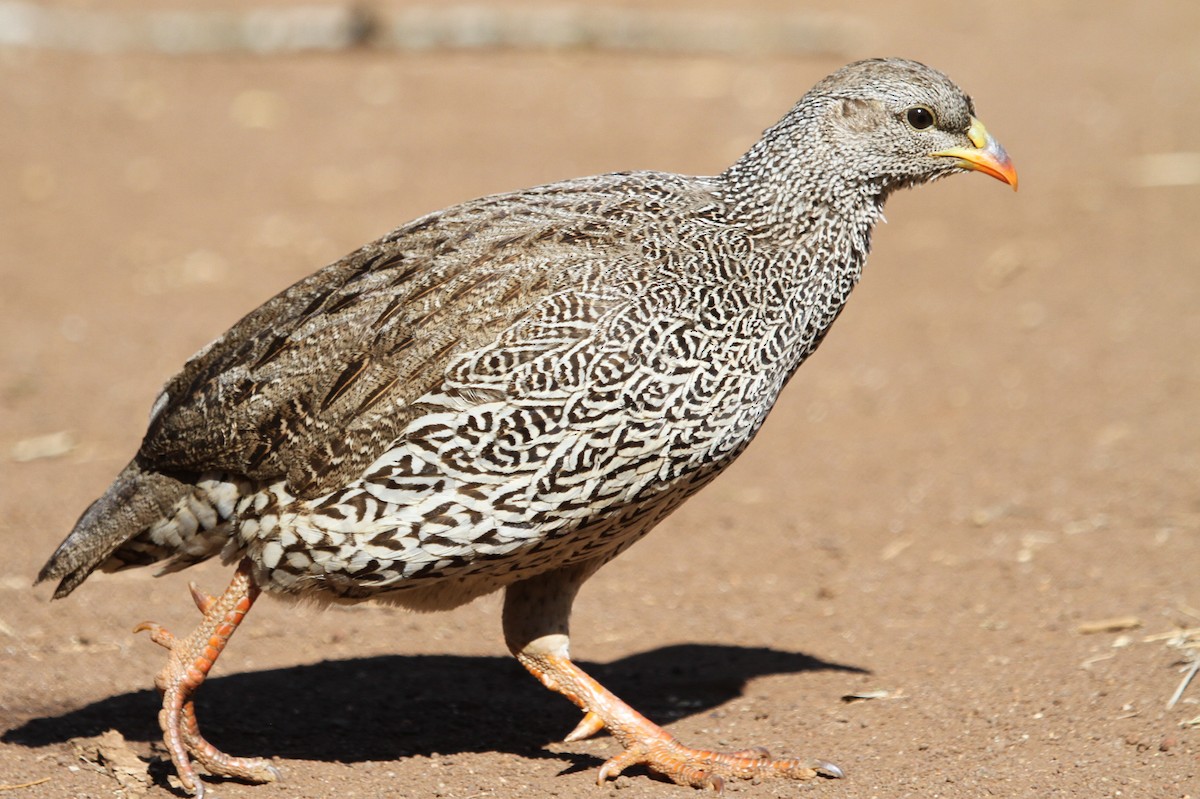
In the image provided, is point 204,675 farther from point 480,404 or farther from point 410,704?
point 480,404

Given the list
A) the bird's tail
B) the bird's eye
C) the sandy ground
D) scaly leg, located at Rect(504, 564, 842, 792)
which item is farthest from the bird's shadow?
the bird's eye

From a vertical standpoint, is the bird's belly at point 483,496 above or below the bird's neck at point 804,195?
below

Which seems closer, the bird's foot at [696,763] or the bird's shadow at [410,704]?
the bird's foot at [696,763]

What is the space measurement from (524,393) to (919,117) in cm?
164

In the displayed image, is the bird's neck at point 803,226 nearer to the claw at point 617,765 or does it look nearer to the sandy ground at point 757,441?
the claw at point 617,765

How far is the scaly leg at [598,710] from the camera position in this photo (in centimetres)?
474

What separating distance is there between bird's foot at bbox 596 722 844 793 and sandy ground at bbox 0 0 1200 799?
0.33 feet

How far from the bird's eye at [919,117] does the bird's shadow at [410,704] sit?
7.06 ft

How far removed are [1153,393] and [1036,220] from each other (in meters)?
2.98

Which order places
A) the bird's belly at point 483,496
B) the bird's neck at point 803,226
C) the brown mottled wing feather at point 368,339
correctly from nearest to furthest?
the bird's belly at point 483,496 → the brown mottled wing feather at point 368,339 → the bird's neck at point 803,226

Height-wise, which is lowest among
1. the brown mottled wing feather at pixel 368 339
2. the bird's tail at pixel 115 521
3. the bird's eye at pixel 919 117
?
the bird's tail at pixel 115 521

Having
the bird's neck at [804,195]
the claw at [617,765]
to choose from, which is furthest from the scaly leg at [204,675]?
the bird's neck at [804,195]

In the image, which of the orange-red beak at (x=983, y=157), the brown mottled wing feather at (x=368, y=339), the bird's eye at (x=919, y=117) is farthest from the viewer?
the orange-red beak at (x=983, y=157)

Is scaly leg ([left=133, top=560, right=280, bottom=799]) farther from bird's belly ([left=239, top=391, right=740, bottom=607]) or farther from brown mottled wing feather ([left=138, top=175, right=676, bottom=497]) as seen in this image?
brown mottled wing feather ([left=138, top=175, right=676, bottom=497])
